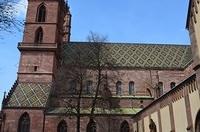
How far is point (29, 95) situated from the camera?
3431 centimetres


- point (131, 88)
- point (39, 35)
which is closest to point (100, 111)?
point (131, 88)

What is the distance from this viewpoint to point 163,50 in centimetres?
4253

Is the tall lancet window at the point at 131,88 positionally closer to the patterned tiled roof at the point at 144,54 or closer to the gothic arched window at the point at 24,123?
the patterned tiled roof at the point at 144,54

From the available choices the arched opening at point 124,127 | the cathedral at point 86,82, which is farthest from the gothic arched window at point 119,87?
the arched opening at point 124,127

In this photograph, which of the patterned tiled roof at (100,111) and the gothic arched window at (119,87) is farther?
the gothic arched window at (119,87)

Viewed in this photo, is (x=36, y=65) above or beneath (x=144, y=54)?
beneath

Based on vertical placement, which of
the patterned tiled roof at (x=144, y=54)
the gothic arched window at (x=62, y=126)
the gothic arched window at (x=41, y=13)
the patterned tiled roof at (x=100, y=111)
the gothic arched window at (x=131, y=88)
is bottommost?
the gothic arched window at (x=62, y=126)

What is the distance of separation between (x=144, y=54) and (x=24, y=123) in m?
19.1

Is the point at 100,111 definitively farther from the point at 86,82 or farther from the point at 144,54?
the point at 144,54

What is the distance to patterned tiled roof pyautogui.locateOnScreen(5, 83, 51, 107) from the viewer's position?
32.9 meters

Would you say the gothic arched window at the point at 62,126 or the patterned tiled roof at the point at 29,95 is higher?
the patterned tiled roof at the point at 29,95

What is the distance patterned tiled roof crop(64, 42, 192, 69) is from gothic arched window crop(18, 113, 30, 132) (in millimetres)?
9507

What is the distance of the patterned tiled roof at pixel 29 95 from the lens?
32906mm

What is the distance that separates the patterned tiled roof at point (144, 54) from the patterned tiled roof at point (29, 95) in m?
5.35
